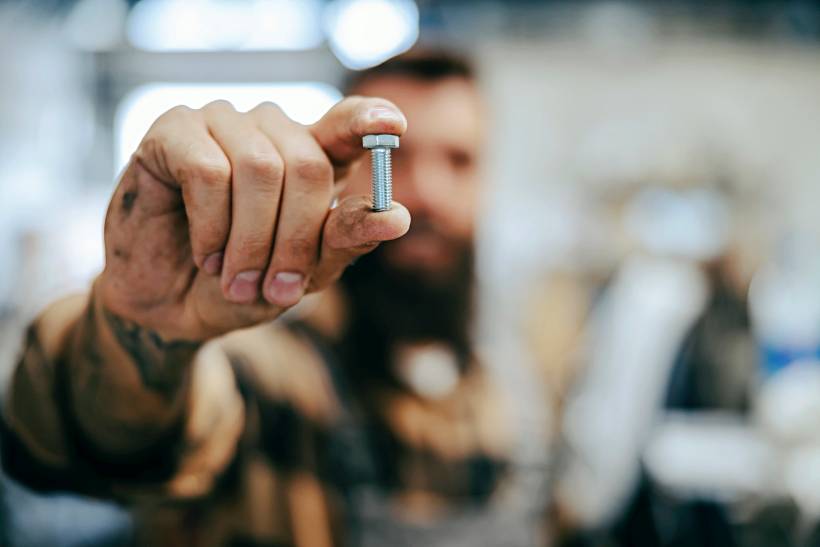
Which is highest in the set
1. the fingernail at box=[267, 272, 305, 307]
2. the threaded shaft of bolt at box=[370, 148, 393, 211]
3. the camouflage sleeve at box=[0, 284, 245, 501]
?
the threaded shaft of bolt at box=[370, 148, 393, 211]

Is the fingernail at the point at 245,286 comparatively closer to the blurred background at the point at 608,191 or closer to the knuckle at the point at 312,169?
the knuckle at the point at 312,169

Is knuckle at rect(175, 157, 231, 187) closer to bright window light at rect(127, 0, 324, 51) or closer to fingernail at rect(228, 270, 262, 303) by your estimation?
fingernail at rect(228, 270, 262, 303)

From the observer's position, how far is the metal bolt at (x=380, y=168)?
27 centimetres

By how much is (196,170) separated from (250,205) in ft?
0.11

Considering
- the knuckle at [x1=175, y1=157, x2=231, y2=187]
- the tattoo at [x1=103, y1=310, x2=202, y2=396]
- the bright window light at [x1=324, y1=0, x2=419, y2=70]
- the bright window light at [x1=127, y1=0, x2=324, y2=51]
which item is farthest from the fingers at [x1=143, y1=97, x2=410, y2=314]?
the bright window light at [x1=127, y1=0, x2=324, y2=51]

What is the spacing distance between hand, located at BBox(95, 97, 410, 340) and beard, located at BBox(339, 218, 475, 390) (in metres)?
0.67

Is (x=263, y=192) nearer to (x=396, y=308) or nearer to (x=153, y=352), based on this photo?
(x=153, y=352)

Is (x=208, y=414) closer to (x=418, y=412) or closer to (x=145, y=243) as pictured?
(x=145, y=243)

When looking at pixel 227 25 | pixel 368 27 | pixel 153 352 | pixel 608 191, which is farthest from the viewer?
pixel 608 191

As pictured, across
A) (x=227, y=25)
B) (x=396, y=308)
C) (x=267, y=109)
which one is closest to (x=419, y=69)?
(x=396, y=308)

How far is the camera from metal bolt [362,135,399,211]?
27 cm

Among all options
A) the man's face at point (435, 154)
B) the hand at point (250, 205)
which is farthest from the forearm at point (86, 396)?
the man's face at point (435, 154)

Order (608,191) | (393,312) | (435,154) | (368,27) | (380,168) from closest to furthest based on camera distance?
(380,168) < (435,154) < (393,312) < (368,27) < (608,191)

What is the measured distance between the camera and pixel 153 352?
16.8 inches
